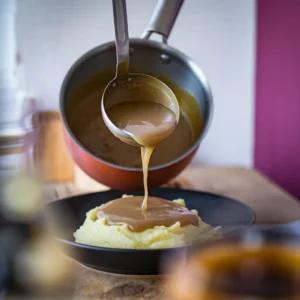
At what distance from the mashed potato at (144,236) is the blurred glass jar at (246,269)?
327mm

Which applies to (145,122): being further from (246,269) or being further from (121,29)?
(246,269)

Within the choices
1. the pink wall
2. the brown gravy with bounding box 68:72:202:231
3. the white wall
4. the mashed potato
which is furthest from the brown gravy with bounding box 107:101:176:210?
the white wall

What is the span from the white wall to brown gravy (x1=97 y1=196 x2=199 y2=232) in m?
1.30

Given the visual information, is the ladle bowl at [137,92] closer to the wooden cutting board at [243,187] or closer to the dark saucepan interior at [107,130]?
the dark saucepan interior at [107,130]

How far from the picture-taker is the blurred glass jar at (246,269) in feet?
1.30

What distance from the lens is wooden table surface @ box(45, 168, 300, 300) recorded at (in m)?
0.77

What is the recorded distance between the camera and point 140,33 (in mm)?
2135

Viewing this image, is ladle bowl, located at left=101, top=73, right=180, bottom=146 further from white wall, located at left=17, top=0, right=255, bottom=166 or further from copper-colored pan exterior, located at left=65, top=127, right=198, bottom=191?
white wall, located at left=17, top=0, right=255, bottom=166

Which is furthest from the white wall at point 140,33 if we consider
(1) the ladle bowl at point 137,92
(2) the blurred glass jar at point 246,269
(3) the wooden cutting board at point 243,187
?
(2) the blurred glass jar at point 246,269

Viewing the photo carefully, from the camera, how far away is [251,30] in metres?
2.22

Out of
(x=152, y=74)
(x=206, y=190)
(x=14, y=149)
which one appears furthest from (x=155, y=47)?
(x=14, y=149)

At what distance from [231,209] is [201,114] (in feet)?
0.87

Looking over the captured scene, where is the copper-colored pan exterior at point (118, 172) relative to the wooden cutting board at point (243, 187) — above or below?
above

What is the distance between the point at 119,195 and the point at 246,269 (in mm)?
715
